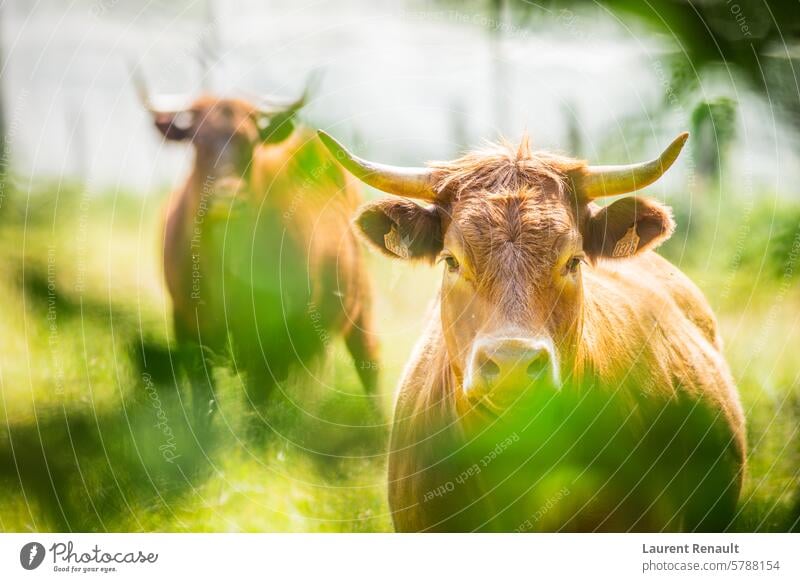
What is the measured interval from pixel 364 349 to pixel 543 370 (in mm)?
2719

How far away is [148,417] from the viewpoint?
5625mm

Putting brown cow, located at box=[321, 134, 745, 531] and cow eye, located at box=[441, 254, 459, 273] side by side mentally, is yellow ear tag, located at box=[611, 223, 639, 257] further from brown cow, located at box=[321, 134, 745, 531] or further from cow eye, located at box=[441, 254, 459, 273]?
cow eye, located at box=[441, 254, 459, 273]

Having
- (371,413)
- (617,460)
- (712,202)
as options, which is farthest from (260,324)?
(712,202)

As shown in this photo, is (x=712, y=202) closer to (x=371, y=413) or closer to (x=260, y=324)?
(x=371, y=413)

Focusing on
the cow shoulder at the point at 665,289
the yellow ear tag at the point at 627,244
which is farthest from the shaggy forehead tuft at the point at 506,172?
the cow shoulder at the point at 665,289

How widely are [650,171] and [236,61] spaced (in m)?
2.75

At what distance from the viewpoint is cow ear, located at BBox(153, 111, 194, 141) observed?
6.05m

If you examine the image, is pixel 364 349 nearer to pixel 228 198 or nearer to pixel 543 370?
pixel 228 198

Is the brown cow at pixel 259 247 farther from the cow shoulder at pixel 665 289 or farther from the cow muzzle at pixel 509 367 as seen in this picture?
the cow muzzle at pixel 509 367

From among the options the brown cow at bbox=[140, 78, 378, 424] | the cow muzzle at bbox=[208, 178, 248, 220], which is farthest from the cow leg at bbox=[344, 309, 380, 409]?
the cow muzzle at bbox=[208, 178, 248, 220]

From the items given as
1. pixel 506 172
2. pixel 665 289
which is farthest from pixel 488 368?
pixel 665 289

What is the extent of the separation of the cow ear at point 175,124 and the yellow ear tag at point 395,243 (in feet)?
7.02

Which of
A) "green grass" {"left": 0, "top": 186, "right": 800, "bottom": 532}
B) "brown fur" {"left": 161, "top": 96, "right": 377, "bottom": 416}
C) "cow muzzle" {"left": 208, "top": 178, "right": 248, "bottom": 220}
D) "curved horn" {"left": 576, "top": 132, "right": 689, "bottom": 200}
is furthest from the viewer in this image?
"cow muzzle" {"left": 208, "top": 178, "right": 248, "bottom": 220}

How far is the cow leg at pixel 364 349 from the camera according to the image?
21.5 ft
